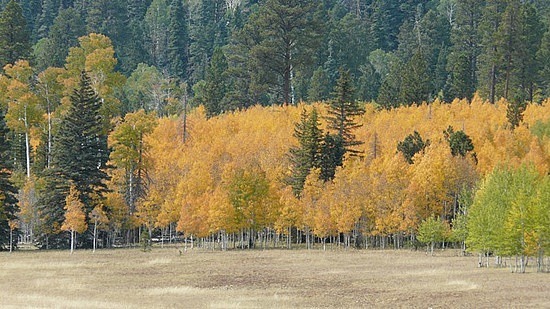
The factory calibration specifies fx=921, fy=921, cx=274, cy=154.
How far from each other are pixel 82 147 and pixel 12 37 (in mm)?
30968

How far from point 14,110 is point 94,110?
32.1 feet

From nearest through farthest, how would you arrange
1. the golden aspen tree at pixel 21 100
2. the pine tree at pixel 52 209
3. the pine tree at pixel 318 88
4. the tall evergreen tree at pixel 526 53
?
the pine tree at pixel 52 209 < the golden aspen tree at pixel 21 100 < the tall evergreen tree at pixel 526 53 < the pine tree at pixel 318 88

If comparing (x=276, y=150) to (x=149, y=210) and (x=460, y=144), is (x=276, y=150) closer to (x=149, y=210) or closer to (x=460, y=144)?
(x=149, y=210)

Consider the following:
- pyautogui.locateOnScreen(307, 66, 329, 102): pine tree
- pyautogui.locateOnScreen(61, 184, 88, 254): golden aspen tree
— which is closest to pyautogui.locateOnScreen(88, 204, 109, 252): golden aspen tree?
pyautogui.locateOnScreen(61, 184, 88, 254): golden aspen tree

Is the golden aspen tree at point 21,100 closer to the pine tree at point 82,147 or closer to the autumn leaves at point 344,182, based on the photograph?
the pine tree at point 82,147

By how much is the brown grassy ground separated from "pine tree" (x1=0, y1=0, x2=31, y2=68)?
137 feet

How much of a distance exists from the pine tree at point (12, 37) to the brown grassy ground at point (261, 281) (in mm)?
41789

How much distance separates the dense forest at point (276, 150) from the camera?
93.4 metres

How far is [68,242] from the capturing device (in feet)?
312

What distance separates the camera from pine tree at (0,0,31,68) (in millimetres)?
118500

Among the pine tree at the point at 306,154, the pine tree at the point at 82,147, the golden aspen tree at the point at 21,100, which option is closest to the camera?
the pine tree at the point at 82,147

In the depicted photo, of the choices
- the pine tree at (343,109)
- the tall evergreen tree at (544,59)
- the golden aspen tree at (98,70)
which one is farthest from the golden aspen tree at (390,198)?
the tall evergreen tree at (544,59)

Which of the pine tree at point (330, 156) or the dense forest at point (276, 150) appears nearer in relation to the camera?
the dense forest at point (276, 150)

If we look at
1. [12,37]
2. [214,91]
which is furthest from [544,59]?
[12,37]
